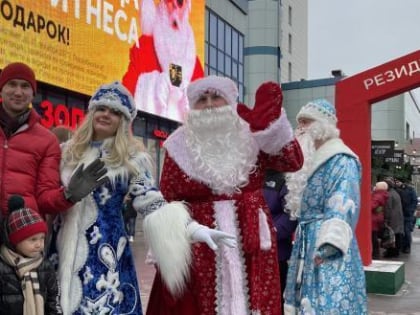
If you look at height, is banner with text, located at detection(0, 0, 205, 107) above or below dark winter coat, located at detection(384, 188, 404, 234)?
above

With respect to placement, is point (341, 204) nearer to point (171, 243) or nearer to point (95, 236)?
point (171, 243)

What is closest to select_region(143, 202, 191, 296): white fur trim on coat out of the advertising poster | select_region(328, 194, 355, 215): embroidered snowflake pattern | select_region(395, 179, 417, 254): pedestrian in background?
select_region(328, 194, 355, 215): embroidered snowflake pattern

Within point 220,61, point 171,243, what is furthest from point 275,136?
point 220,61

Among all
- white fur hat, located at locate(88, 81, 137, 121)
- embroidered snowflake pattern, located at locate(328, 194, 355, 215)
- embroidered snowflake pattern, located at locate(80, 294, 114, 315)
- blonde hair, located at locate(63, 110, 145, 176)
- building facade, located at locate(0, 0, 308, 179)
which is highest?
building facade, located at locate(0, 0, 308, 179)

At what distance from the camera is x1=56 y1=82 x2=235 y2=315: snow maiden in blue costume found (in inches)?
114

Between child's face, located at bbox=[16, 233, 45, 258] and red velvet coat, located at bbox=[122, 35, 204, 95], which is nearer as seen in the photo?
child's face, located at bbox=[16, 233, 45, 258]

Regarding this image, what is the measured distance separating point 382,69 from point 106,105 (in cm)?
511

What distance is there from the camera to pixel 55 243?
302 centimetres

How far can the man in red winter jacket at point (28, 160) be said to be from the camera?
2824 millimetres

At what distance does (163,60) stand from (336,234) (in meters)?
17.6

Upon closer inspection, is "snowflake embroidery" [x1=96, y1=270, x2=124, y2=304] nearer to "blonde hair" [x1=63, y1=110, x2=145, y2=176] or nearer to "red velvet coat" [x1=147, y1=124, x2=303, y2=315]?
"red velvet coat" [x1=147, y1=124, x2=303, y2=315]

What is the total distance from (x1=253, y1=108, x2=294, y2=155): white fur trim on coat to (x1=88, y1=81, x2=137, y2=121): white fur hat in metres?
0.70

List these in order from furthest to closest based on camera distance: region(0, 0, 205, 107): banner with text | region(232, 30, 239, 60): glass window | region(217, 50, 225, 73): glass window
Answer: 1. region(232, 30, 239, 60): glass window
2. region(217, 50, 225, 73): glass window
3. region(0, 0, 205, 107): banner with text

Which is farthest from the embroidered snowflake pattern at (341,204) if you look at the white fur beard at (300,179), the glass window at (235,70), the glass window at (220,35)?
the glass window at (235,70)
